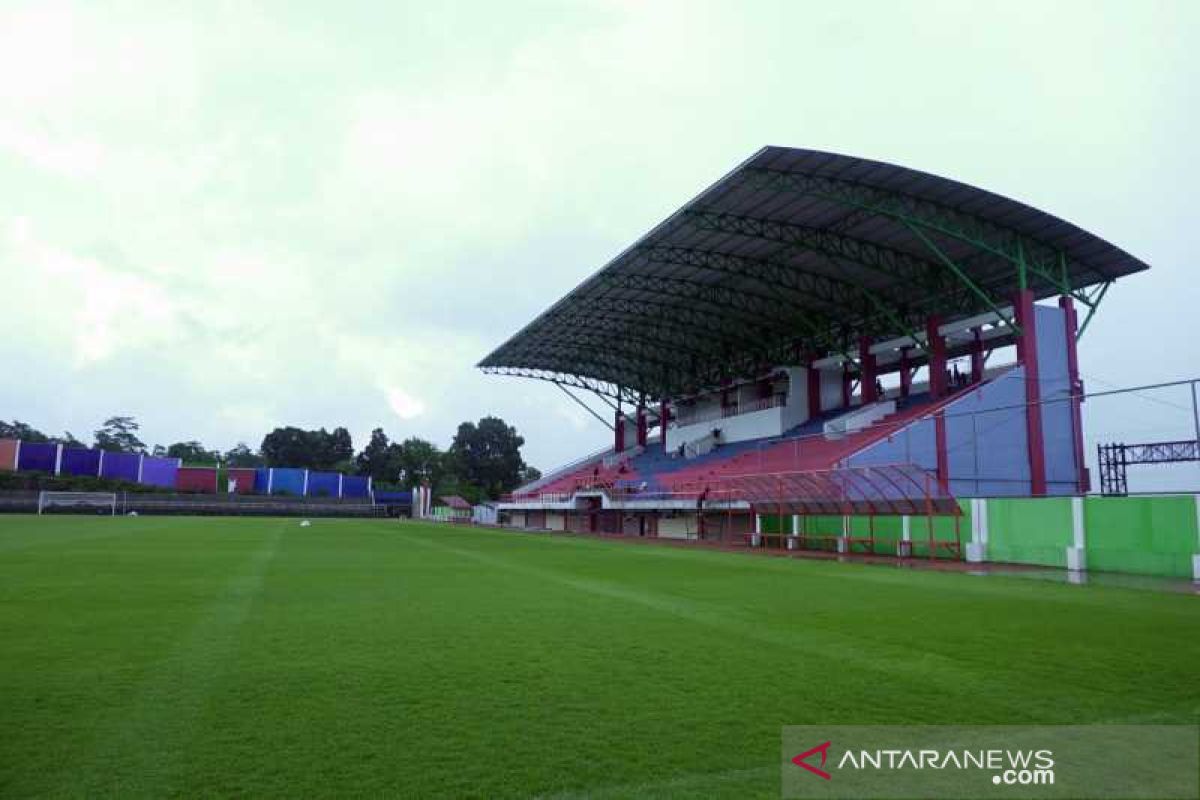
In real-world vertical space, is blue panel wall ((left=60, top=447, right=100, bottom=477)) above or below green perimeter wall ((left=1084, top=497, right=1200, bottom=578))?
above

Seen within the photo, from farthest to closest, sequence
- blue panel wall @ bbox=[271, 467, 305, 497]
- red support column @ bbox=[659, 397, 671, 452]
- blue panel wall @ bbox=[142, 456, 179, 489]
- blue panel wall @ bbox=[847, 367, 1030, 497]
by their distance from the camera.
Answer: blue panel wall @ bbox=[271, 467, 305, 497] < blue panel wall @ bbox=[142, 456, 179, 489] < red support column @ bbox=[659, 397, 671, 452] < blue panel wall @ bbox=[847, 367, 1030, 497]

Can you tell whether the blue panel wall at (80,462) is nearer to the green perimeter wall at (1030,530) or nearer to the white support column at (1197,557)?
the green perimeter wall at (1030,530)

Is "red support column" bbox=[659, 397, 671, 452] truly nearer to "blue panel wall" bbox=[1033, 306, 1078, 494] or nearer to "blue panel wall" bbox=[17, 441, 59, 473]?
"blue panel wall" bbox=[1033, 306, 1078, 494]

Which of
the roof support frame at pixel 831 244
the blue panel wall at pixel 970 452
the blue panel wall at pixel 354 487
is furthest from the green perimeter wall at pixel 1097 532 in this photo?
the blue panel wall at pixel 354 487

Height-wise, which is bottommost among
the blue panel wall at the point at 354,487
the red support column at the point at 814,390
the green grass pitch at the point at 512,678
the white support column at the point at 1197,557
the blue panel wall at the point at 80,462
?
the green grass pitch at the point at 512,678

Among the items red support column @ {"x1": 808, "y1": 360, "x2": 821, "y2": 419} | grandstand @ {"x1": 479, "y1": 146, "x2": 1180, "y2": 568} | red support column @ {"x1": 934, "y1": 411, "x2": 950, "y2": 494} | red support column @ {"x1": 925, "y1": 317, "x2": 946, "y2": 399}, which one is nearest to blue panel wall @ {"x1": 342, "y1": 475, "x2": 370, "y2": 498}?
grandstand @ {"x1": 479, "y1": 146, "x2": 1180, "y2": 568}

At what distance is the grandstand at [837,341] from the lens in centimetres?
3031

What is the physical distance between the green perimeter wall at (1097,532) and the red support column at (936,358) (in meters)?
14.8

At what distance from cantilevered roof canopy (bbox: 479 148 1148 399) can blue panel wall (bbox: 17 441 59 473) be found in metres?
48.1

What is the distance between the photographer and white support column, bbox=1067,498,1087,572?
1917 centimetres

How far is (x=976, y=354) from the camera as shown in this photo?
39875mm

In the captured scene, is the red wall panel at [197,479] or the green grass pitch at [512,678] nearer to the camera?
the green grass pitch at [512,678]

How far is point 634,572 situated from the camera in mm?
18578

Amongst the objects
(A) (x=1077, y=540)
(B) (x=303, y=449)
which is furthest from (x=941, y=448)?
(B) (x=303, y=449)
